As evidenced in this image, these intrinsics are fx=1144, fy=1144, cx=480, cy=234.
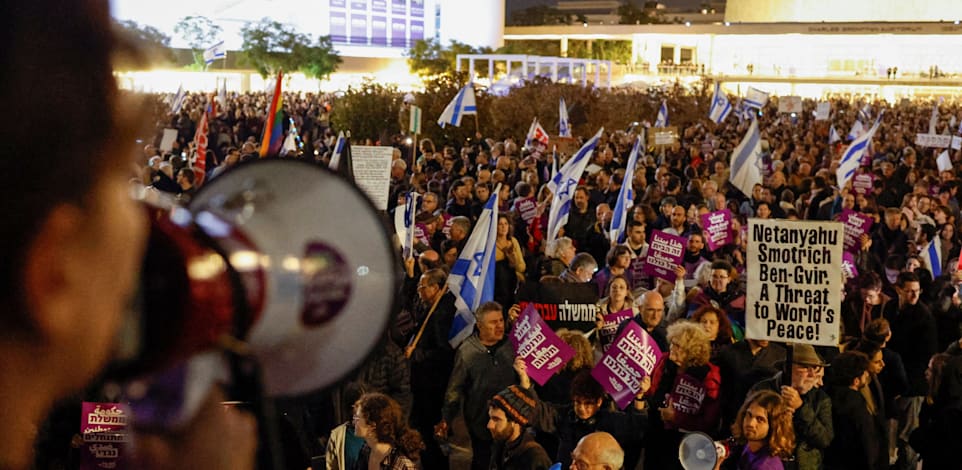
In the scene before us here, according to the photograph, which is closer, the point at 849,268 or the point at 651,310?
the point at 651,310

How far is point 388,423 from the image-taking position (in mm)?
4875

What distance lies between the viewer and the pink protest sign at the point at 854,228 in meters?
10.0

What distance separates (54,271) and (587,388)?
5.03 meters

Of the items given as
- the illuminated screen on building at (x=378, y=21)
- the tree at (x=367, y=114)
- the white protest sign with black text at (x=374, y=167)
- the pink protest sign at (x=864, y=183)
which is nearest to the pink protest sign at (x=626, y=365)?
the white protest sign with black text at (x=374, y=167)

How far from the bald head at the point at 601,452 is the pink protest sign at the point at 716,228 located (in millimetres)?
5396

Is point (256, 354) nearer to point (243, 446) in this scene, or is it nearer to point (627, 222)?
point (243, 446)

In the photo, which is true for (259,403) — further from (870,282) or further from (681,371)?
(870,282)

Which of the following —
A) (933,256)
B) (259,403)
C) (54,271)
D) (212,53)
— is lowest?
(933,256)

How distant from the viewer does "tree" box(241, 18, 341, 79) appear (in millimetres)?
54219

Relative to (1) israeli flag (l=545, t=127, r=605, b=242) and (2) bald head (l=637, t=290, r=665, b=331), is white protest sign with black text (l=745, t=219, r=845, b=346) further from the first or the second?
(1) israeli flag (l=545, t=127, r=605, b=242)

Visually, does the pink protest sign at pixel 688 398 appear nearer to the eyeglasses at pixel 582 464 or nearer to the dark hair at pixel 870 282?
the eyeglasses at pixel 582 464

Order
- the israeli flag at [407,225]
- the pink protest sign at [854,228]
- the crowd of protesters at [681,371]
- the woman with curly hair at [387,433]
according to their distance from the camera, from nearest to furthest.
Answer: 1. the woman with curly hair at [387,433]
2. the crowd of protesters at [681,371]
3. the israeli flag at [407,225]
4. the pink protest sign at [854,228]

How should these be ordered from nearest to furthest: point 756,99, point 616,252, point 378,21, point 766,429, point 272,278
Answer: point 272,278, point 766,429, point 616,252, point 756,99, point 378,21

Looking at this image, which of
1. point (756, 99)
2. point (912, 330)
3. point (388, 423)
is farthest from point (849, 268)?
point (756, 99)
